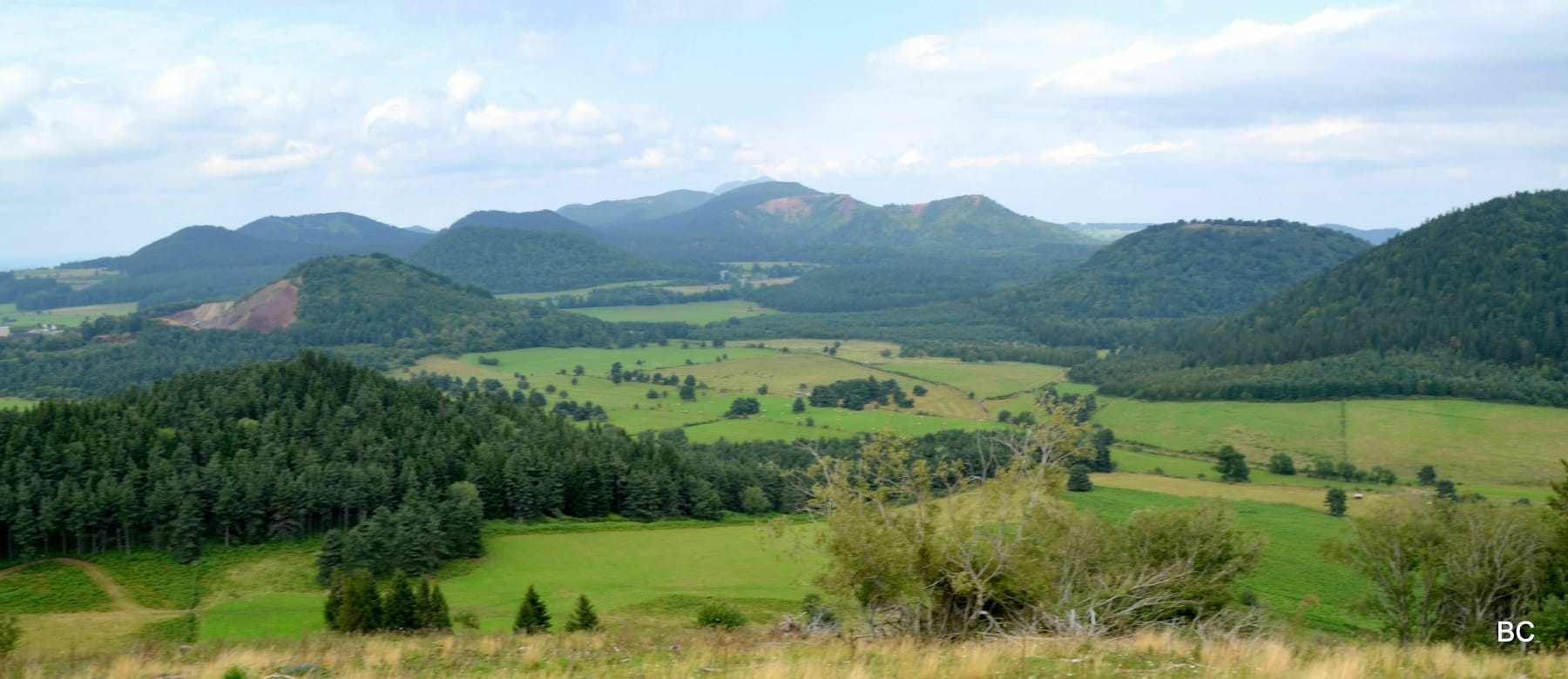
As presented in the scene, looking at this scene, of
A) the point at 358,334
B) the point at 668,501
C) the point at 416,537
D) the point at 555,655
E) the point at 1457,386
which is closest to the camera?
the point at 555,655

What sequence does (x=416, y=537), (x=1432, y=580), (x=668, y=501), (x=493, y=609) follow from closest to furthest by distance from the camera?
1. (x=1432, y=580)
2. (x=493, y=609)
3. (x=416, y=537)
4. (x=668, y=501)

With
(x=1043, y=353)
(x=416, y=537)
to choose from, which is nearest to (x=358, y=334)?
(x=1043, y=353)

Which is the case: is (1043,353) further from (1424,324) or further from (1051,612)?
(1051,612)

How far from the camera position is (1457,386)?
10312 centimetres

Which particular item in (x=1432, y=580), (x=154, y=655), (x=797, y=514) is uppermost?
(x=154, y=655)

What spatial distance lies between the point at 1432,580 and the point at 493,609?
3889cm

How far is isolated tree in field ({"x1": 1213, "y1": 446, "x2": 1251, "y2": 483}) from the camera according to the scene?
267 ft

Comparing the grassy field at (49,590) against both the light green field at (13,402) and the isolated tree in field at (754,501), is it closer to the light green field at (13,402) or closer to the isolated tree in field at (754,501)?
the isolated tree in field at (754,501)

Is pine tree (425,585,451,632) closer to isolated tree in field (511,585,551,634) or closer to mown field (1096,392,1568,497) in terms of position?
isolated tree in field (511,585,551,634)

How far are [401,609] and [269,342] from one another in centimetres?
16051

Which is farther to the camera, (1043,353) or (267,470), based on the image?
(1043,353)

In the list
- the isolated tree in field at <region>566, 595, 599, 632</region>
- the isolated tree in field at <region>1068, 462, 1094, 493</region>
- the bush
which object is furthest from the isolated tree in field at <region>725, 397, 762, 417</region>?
the isolated tree in field at <region>566, 595, 599, 632</region>

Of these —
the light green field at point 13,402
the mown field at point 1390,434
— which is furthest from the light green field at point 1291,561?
the light green field at point 13,402

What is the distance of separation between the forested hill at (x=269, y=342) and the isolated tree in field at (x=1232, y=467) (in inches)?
4979
